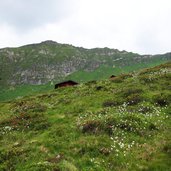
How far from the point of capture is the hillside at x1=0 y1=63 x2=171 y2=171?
23.7 metres

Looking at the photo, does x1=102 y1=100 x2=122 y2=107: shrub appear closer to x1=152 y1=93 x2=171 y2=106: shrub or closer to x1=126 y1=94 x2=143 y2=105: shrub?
x1=126 y1=94 x2=143 y2=105: shrub

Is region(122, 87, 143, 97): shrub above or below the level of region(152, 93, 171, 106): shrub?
above

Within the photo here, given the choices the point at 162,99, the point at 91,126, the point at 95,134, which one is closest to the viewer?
the point at 95,134

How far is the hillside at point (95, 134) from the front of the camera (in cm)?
2366

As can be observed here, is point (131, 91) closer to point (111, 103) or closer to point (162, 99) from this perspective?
point (111, 103)

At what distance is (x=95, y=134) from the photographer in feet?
96.2

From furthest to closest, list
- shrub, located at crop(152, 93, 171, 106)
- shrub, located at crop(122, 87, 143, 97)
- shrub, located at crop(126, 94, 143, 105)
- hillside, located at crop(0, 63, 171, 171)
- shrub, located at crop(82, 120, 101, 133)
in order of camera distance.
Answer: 1. shrub, located at crop(122, 87, 143, 97)
2. shrub, located at crop(126, 94, 143, 105)
3. shrub, located at crop(152, 93, 171, 106)
4. shrub, located at crop(82, 120, 101, 133)
5. hillside, located at crop(0, 63, 171, 171)

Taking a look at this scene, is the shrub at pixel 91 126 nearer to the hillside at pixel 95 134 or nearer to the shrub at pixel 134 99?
the hillside at pixel 95 134

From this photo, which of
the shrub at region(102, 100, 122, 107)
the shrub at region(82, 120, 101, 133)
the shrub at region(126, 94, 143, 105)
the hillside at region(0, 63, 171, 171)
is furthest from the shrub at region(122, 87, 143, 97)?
the shrub at region(82, 120, 101, 133)

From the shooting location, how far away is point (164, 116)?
109ft

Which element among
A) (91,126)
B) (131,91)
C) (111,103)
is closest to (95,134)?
(91,126)

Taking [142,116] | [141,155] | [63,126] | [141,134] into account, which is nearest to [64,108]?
[63,126]

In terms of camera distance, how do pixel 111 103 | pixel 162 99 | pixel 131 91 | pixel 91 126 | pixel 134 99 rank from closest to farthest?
pixel 91 126 < pixel 162 99 < pixel 134 99 < pixel 111 103 < pixel 131 91

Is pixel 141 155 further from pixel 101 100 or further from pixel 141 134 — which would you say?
pixel 101 100
